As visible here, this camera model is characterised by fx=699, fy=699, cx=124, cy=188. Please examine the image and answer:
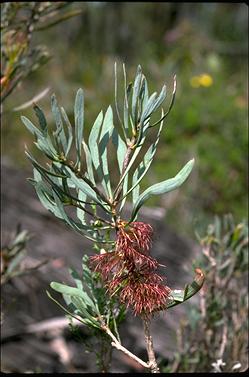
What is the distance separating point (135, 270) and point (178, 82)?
260 inches

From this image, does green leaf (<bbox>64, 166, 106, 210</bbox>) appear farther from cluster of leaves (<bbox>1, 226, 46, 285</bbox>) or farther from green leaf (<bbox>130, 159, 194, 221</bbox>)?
cluster of leaves (<bbox>1, 226, 46, 285</bbox>)

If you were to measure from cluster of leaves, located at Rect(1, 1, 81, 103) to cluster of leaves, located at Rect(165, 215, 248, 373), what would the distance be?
0.68 m

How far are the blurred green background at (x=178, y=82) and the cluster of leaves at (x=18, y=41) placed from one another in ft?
0.56

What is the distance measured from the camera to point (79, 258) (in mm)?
3037

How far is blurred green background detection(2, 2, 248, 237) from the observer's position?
5.09 meters

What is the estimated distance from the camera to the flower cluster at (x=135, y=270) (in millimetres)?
1108

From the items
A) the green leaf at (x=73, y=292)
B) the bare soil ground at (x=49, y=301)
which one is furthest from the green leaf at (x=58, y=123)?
the bare soil ground at (x=49, y=301)

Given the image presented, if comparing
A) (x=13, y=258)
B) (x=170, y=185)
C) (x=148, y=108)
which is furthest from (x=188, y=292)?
(x=13, y=258)

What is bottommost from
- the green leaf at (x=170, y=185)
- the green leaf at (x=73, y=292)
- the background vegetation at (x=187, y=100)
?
the green leaf at (x=73, y=292)

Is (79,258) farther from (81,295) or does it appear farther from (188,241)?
(81,295)

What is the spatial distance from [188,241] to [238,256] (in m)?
1.32

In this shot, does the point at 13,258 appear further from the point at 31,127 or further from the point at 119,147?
the point at 31,127

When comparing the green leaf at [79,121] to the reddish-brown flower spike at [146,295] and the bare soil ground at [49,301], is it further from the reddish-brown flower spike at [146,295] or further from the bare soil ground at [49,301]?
the bare soil ground at [49,301]

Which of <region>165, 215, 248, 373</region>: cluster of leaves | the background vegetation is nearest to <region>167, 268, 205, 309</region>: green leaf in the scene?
the background vegetation
